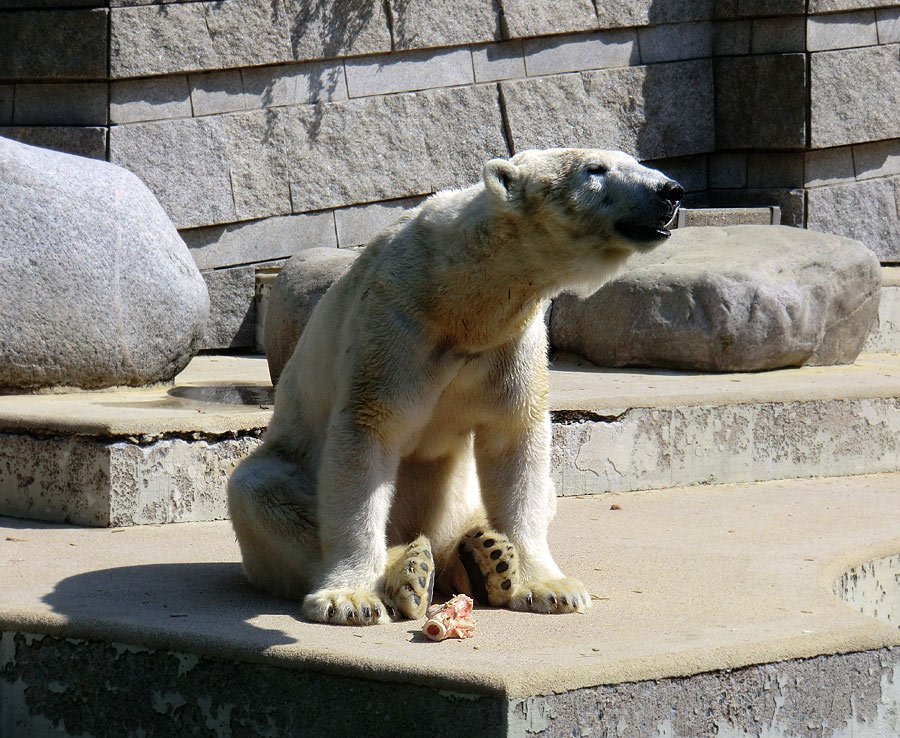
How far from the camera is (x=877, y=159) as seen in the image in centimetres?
1058

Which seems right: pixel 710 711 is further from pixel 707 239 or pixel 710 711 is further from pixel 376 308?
pixel 707 239

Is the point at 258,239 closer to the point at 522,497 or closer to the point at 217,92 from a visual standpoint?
the point at 217,92

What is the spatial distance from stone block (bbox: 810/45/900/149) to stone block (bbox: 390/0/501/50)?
2.55 m

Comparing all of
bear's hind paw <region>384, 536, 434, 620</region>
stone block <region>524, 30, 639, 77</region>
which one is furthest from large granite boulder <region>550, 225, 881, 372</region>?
bear's hind paw <region>384, 536, 434, 620</region>

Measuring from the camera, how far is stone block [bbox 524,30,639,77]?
383 inches

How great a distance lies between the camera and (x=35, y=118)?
824cm

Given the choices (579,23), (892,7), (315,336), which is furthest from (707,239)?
(315,336)

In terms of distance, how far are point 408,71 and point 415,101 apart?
8.2 inches

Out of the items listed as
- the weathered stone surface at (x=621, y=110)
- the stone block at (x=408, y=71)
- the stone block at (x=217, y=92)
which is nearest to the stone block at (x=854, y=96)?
the weathered stone surface at (x=621, y=110)

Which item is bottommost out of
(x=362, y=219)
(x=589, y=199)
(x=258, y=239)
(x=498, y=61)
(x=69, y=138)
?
(x=589, y=199)

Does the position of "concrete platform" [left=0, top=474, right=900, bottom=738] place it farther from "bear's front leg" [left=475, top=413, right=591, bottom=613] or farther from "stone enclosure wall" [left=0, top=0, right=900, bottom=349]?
"stone enclosure wall" [left=0, top=0, right=900, bottom=349]

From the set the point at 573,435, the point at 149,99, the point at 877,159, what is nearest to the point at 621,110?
the point at 877,159

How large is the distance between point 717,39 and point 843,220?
1744mm

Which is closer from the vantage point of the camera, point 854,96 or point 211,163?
point 211,163
